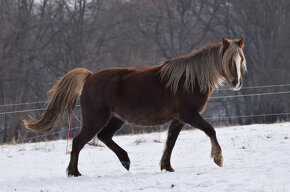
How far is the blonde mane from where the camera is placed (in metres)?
6.64

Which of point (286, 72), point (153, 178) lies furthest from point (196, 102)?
point (286, 72)

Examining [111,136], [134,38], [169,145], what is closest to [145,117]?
[169,145]

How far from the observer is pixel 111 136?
7.32 m

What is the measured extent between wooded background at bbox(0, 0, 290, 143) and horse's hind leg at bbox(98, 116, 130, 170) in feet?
67.8

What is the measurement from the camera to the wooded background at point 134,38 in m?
30.1

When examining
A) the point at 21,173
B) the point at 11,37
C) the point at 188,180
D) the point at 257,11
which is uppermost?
the point at 257,11

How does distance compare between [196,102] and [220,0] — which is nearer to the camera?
[196,102]

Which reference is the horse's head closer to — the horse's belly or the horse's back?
the horse's back

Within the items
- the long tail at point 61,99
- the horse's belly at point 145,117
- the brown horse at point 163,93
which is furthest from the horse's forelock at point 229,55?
the long tail at point 61,99

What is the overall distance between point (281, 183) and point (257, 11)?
92.5ft

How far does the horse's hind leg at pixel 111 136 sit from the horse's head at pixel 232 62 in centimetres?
190

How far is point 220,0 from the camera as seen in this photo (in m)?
34.8

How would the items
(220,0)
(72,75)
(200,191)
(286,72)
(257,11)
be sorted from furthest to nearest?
(220,0)
(257,11)
(286,72)
(72,75)
(200,191)

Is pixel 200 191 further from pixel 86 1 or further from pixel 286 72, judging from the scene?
pixel 86 1
